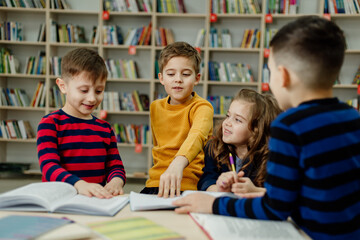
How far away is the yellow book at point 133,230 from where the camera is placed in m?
0.71

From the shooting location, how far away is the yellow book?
2.31 ft

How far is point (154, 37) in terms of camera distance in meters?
4.61

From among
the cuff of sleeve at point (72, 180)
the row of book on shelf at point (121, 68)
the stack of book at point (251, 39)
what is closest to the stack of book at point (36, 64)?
the row of book on shelf at point (121, 68)

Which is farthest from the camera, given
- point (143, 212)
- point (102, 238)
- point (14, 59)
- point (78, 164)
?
point (14, 59)

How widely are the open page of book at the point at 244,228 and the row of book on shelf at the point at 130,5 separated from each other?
164 inches

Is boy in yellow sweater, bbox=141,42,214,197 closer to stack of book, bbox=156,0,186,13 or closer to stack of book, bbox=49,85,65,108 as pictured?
stack of book, bbox=156,0,186,13

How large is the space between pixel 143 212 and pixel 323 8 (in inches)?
173

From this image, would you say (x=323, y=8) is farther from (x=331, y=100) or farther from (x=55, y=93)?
(x=331, y=100)

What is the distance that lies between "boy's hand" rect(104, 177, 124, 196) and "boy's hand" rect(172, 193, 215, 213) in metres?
0.32

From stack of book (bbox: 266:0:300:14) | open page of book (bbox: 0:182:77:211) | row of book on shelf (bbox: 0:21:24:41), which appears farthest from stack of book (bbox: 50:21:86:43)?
open page of book (bbox: 0:182:77:211)

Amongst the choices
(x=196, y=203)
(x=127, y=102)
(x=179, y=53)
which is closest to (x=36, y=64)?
(x=127, y=102)

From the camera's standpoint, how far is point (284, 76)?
34.3 inches

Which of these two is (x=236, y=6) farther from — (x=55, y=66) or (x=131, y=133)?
(x=55, y=66)

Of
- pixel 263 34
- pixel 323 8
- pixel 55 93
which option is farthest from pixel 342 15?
pixel 55 93
